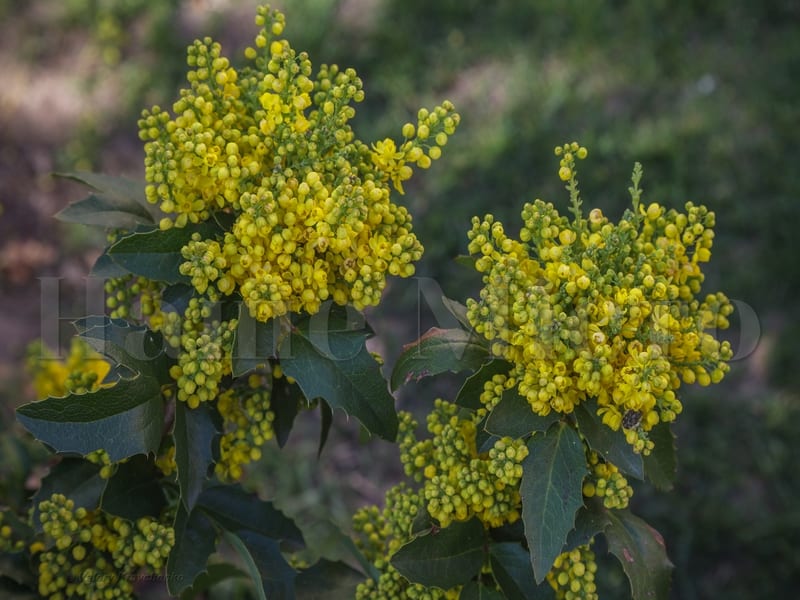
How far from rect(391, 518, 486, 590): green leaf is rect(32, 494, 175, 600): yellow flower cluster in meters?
0.55

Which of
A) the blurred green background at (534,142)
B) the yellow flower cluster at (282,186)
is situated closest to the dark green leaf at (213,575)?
the yellow flower cluster at (282,186)

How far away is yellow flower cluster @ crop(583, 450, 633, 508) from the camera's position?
1873 millimetres

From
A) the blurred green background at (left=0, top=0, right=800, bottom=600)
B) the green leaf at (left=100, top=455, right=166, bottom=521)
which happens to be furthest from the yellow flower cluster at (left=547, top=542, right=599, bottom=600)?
the blurred green background at (left=0, top=0, right=800, bottom=600)

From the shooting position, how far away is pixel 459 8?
5.52 meters

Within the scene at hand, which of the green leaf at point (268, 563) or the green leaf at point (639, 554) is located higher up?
the green leaf at point (639, 554)

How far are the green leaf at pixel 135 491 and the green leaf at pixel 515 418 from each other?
2.78 feet

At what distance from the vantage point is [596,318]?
1822 millimetres

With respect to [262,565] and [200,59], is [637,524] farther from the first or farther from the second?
[200,59]

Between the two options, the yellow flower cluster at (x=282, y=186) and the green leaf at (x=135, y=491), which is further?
the green leaf at (x=135, y=491)

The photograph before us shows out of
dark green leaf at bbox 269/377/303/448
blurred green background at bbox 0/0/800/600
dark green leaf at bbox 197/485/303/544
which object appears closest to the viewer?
dark green leaf at bbox 269/377/303/448

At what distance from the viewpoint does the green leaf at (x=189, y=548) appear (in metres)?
1.95

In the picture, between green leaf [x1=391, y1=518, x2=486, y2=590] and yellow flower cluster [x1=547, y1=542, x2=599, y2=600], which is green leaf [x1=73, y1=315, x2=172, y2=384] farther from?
yellow flower cluster [x1=547, y1=542, x2=599, y2=600]

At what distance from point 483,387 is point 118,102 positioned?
4050 mm

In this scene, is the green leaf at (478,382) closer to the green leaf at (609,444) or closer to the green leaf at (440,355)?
the green leaf at (440,355)
